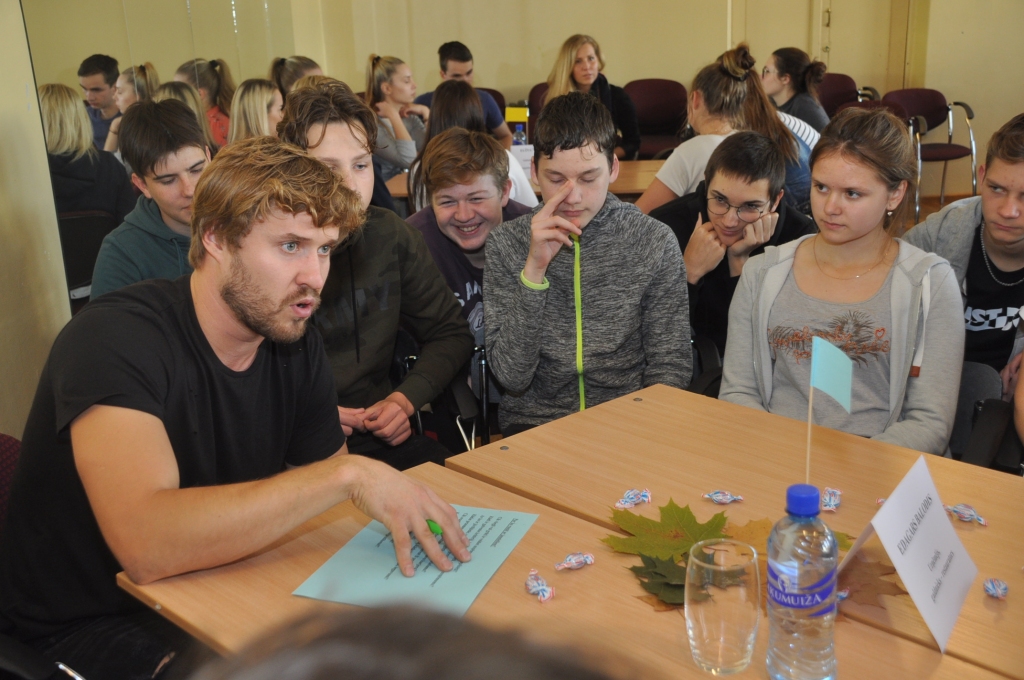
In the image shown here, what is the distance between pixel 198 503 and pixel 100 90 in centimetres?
257

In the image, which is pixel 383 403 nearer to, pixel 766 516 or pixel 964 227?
pixel 766 516

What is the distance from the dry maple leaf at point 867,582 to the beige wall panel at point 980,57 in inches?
277

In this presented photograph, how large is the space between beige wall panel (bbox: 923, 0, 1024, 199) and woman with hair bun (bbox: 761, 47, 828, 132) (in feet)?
7.48

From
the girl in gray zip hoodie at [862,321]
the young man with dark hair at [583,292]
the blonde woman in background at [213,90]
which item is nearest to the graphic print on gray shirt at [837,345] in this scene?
the girl in gray zip hoodie at [862,321]

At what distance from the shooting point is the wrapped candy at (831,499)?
56.4 inches

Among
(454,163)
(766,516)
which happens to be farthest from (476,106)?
(766,516)

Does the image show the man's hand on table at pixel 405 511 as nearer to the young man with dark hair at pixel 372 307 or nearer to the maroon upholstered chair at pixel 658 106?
the young man with dark hair at pixel 372 307

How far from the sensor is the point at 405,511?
1294 millimetres

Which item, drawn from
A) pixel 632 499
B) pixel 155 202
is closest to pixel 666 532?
pixel 632 499

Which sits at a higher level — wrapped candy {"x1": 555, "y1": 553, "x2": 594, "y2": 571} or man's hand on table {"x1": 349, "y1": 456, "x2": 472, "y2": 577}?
man's hand on table {"x1": 349, "y1": 456, "x2": 472, "y2": 577}

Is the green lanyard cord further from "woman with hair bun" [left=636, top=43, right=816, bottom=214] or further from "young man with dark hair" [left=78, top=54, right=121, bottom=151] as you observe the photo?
"young man with dark hair" [left=78, top=54, right=121, bottom=151]

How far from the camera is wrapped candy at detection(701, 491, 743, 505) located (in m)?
1.46

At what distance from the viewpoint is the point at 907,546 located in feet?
3.47

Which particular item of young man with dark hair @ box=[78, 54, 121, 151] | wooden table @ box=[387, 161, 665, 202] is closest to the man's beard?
young man with dark hair @ box=[78, 54, 121, 151]
